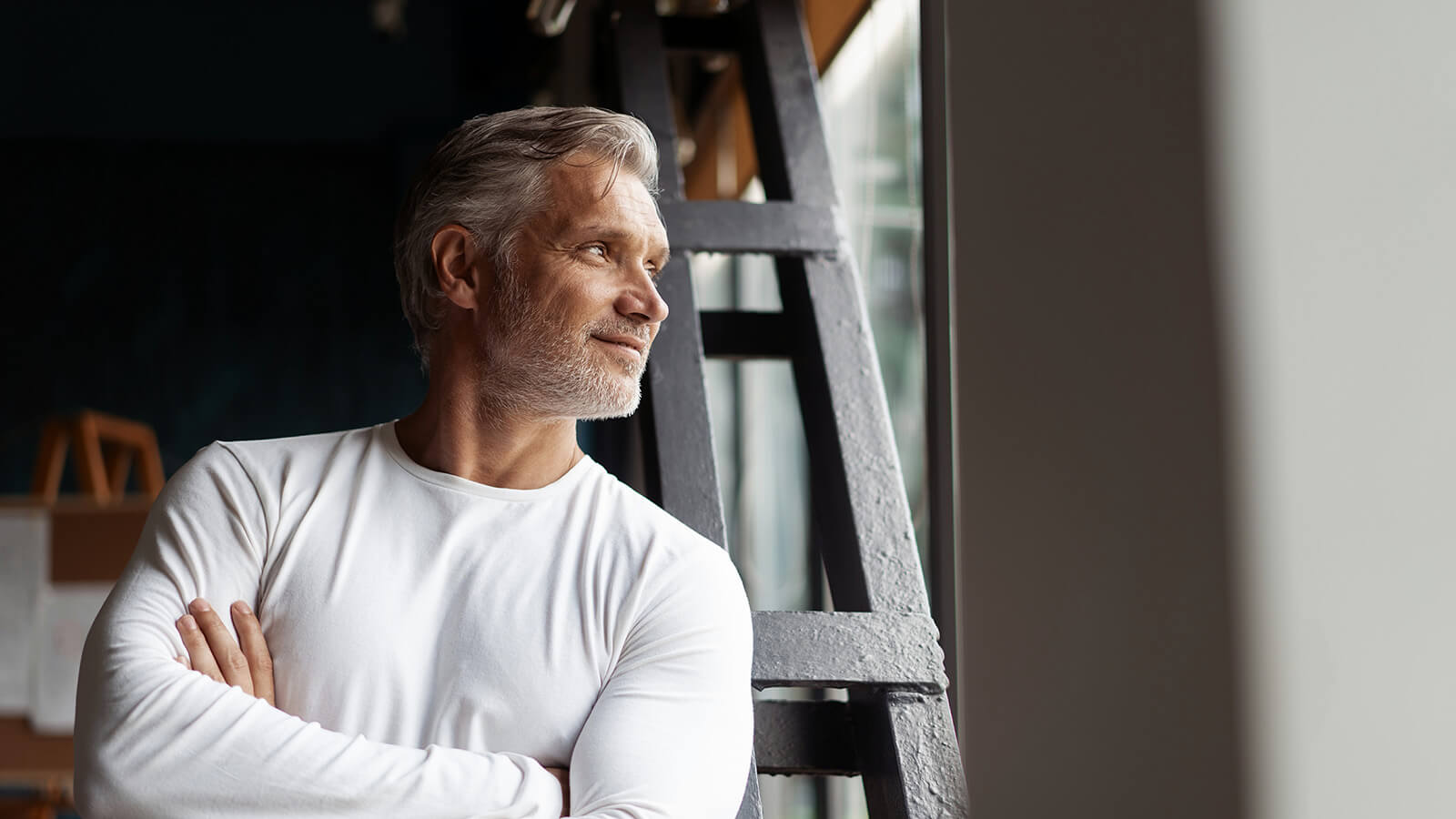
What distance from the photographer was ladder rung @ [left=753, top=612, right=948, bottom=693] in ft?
5.46

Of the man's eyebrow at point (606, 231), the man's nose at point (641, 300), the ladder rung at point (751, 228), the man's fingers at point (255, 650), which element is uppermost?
the ladder rung at point (751, 228)

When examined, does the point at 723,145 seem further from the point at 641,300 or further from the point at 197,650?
the point at 197,650

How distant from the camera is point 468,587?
1.43 meters

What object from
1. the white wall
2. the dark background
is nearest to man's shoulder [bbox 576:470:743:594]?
the white wall

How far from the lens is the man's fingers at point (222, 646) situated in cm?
132

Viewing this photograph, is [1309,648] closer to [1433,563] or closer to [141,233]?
[1433,563]

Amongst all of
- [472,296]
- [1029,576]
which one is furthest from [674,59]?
[1029,576]

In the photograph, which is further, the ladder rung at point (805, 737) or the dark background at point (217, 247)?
the dark background at point (217, 247)

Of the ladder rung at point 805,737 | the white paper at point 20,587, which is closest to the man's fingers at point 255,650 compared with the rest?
the ladder rung at point 805,737

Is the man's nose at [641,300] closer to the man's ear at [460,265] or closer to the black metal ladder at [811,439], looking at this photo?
the man's ear at [460,265]

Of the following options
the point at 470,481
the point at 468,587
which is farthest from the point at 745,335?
the point at 468,587

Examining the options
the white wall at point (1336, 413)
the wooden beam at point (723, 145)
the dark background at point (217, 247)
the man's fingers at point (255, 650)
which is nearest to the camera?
the white wall at point (1336, 413)

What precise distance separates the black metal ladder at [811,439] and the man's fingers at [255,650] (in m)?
0.55

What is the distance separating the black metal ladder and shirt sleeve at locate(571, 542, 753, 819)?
0.78ft
